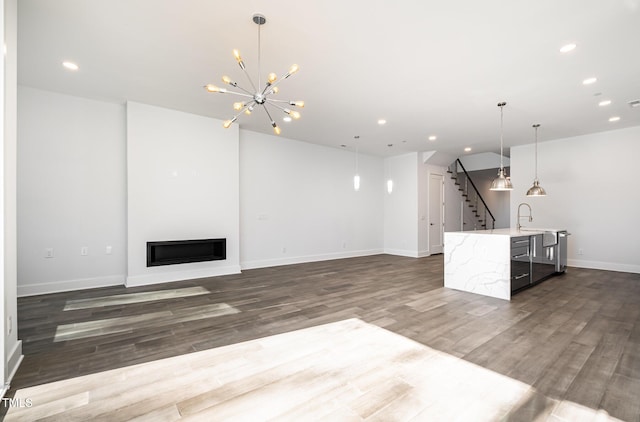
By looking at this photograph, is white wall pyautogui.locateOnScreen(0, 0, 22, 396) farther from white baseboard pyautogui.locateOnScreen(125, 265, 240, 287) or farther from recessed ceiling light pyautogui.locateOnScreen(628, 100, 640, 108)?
recessed ceiling light pyautogui.locateOnScreen(628, 100, 640, 108)

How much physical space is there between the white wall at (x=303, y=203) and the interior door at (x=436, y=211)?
1.47 metres

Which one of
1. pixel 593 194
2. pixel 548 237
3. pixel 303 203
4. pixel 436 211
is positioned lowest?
pixel 548 237

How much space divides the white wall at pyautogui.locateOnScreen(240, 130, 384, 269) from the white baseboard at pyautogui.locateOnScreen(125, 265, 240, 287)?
0.61 m

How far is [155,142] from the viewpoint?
17.4ft

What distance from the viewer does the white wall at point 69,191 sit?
14.9 feet

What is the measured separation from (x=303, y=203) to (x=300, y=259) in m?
1.43

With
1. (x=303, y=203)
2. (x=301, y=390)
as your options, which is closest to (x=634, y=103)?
(x=303, y=203)

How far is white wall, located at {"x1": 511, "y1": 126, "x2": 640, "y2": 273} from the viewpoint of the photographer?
629 centimetres

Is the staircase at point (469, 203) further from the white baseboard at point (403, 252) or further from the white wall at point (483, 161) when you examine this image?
the white baseboard at point (403, 252)

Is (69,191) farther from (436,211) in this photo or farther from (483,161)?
(483,161)

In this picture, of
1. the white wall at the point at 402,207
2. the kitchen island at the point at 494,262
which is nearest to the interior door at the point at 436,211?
the white wall at the point at 402,207

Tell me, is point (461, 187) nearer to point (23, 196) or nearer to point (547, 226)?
point (547, 226)

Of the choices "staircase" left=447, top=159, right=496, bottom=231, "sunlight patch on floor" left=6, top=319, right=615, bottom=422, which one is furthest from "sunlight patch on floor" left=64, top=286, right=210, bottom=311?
"staircase" left=447, top=159, right=496, bottom=231

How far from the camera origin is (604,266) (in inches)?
259
